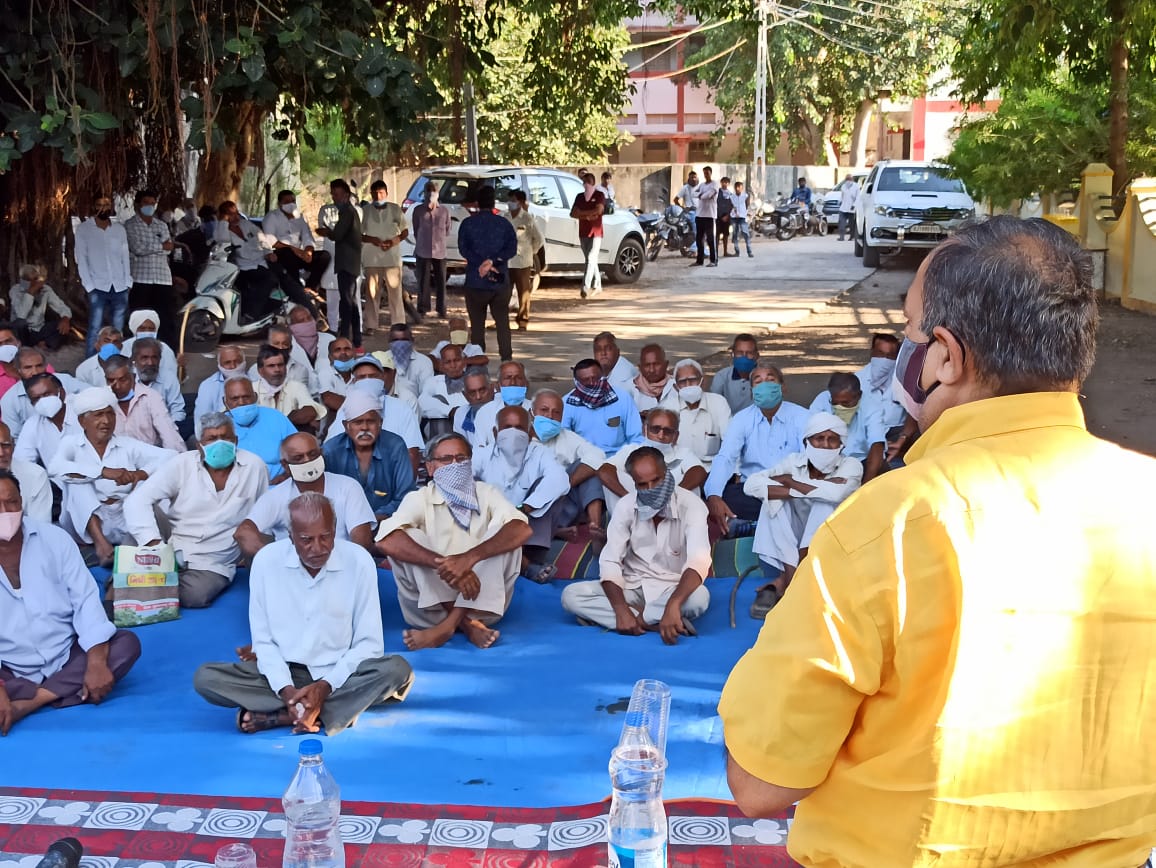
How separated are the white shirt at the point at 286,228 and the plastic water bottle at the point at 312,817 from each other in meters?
10.9

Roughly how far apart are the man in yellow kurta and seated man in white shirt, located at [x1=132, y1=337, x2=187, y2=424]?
7958 millimetres

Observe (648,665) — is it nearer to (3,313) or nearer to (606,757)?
(606,757)

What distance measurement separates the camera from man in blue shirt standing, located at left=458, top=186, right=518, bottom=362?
1176 centimetres

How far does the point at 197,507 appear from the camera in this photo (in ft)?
21.6

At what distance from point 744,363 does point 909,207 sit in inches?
498

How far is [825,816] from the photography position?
1.50 meters

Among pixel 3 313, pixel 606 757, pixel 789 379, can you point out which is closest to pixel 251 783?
pixel 606 757

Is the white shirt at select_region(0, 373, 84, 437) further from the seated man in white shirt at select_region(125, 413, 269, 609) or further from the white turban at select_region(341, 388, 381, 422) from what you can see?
the white turban at select_region(341, 388, 381, 422)

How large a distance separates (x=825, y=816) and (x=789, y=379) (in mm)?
9984

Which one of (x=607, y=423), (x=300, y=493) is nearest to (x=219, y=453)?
(x=300, y=493)

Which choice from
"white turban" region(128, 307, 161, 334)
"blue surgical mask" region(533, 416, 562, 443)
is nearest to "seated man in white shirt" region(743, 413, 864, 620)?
"blue surgical mask" region(533, 416, 562, 443)

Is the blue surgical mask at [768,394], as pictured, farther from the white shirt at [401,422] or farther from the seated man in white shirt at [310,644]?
the seated man in white shirt at [310,644]

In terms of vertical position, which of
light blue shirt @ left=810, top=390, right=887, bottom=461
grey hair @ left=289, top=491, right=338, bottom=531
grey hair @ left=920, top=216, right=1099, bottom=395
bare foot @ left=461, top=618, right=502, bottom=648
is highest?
grey hair @ left=920, top=216, right=1099, bottom=395

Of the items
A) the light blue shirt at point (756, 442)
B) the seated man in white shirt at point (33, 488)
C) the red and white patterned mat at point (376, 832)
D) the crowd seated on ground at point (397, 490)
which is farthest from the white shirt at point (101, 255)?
the red and white patterned mat at point (376, 832)
